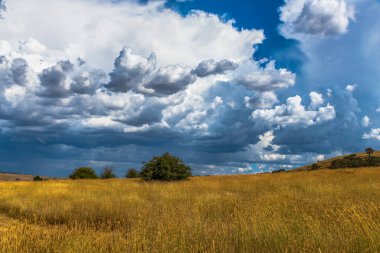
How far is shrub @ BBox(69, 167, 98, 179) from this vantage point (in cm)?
4769

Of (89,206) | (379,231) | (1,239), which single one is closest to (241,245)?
(379,231)

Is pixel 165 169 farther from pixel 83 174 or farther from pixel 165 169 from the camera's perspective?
pixel 83 174

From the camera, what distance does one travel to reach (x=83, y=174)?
47750 millimetres

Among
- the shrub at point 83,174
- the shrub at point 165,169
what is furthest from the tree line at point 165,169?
the shrub at point 83,174

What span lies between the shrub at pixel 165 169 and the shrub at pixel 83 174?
16.1 meters

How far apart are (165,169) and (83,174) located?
1833 cm

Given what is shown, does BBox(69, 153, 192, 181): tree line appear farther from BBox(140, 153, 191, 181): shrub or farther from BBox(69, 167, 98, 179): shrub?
BBox(69, 167, 98, 179): shrub

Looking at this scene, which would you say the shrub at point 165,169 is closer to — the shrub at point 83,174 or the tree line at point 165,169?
the tree line at point 165,169

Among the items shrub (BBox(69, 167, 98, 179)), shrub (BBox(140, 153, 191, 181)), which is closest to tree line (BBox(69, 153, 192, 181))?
shrub (BBox(140, 153, 191, 181))

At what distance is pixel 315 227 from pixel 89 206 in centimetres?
902

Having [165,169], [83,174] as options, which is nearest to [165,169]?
[165,169]

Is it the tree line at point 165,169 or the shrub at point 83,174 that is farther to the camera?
the shrub at point 83,174

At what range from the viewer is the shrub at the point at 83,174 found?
47.7 meters

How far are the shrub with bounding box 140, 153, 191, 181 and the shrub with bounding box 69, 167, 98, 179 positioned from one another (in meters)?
16.1
